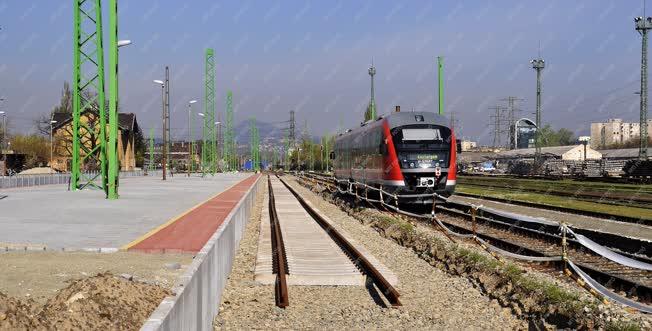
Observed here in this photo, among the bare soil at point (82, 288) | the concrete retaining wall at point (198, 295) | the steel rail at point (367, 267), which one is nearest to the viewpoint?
the concrete retaining wall at point (198, 295)

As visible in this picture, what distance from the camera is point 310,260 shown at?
13.2 metres

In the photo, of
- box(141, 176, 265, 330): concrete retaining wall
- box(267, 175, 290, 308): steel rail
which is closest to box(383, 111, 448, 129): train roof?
box(267, 175, 290, 308): steel rail

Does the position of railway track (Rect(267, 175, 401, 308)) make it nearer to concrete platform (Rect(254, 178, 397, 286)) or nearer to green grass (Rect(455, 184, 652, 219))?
concrete platform (Rect(254, 178, 397, 286))

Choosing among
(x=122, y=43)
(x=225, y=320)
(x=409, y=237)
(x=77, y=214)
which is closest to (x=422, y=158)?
(x=409, y=237)

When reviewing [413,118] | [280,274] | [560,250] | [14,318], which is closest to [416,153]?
[413,118]

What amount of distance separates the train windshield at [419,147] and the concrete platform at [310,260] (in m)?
4.21

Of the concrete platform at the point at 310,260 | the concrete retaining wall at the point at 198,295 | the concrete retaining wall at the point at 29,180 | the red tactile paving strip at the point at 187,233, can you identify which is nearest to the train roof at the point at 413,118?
the concrete platform at the point at 310,260

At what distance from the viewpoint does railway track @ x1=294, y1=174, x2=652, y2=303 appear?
9.92 m

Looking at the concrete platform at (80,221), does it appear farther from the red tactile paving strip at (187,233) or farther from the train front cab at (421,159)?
the train front cab at (421,159)

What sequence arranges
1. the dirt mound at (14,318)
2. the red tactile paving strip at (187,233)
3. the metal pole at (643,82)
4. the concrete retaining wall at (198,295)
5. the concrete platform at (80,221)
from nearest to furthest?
1. the concrete retaining wall at (198,295)
2. the dirt mound at (14,318)
3. the red tactile paving strip at (187,233)
4. the concrete platform at (80,221)
5. the metal pole at (643,82)

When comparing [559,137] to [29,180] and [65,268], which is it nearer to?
[29,180]

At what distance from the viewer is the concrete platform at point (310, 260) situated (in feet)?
35.6

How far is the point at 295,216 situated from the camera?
24.5 meters

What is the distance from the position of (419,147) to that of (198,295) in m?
17.4
